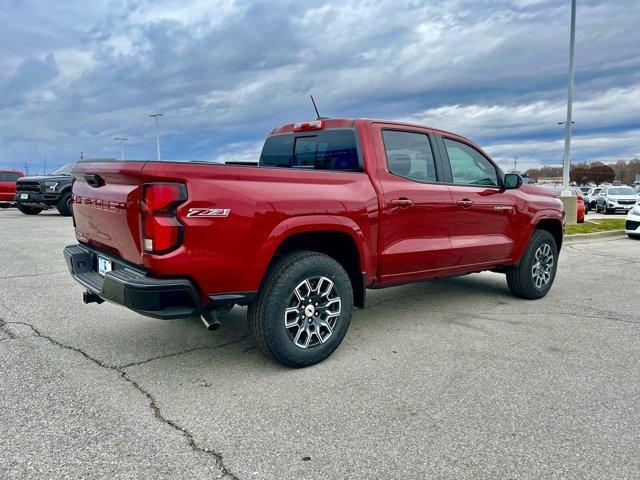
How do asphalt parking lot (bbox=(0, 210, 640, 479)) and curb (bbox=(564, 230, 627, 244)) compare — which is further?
curb (bbox=(564, 230, 627, 244))

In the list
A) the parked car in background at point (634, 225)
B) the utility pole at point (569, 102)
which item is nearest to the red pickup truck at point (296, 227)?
the parked car in background at point (634, 225)

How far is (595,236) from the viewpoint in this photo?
1291 cm

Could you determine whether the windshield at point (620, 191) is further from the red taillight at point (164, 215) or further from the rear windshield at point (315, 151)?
the red taillight at point (164, 215)

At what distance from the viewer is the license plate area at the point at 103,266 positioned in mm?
3628

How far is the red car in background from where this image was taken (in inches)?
802

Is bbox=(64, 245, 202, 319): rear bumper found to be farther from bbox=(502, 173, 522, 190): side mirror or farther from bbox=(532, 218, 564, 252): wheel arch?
bbox=(532, 218, 564, 252): wheel arch

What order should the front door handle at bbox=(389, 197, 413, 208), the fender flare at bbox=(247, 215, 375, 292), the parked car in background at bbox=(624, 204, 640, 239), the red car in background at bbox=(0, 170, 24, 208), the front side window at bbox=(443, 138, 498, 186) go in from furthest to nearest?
the red car in background at bbox=(0, 170, 24, 208) < the parked car in background at bbox=(624, 204, 640, 239) < the front side window at bbox=(443, 138, 498, 186) < the front door handle at bbox=(389, 197, 413, 208) < the fender flare at bbox=(247, 215, 375, 292)

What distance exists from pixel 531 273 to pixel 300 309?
336 centimetres

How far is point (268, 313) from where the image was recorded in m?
3.44

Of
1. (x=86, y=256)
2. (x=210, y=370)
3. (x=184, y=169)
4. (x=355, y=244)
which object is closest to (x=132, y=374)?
(x=210, y=370)

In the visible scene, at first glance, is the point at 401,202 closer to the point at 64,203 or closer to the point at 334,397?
the point at 334,397

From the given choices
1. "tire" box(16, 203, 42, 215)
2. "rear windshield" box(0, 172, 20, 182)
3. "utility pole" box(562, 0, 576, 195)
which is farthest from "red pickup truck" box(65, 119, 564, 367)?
"rear windshield" box(0, 172, 20, 182)

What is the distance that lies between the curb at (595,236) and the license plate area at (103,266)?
10.9 m

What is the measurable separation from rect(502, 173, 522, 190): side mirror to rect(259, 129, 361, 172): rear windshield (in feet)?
6.96
